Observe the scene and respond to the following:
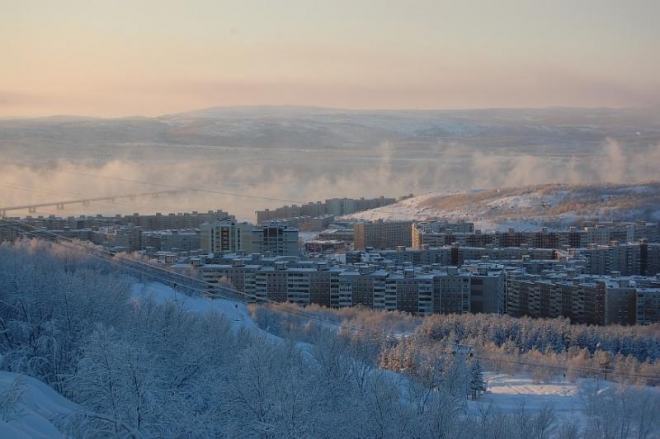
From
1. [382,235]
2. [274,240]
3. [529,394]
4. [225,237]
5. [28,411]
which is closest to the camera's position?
[28,411]

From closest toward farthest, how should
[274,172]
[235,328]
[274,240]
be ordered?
1. [235,328]
2. [274,240]
3. [274,172]

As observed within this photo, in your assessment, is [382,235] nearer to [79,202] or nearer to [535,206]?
[535,206]

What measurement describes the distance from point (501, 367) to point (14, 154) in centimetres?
1734

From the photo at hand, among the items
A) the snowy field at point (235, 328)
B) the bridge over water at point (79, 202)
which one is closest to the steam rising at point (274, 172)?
the bridge over water at point (79, 202)

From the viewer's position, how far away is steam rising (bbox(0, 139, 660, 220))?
1811 centimetres

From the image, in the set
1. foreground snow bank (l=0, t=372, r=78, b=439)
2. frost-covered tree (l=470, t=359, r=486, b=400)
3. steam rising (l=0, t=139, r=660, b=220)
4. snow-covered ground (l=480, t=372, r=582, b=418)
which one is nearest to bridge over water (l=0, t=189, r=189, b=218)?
steam rising (l=0, t=139, r=660, b=220)

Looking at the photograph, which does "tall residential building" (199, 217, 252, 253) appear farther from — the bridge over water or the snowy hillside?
the snowy hillside

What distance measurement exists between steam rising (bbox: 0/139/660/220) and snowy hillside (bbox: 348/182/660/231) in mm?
3023

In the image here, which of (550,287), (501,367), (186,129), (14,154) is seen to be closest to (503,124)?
(186,129)

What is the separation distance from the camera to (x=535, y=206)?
18.5 meters

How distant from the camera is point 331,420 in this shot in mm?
3145

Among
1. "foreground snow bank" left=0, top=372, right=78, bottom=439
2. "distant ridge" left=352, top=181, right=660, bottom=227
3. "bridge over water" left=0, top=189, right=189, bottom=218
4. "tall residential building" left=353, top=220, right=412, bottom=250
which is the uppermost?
"foreground snow bank" left=0, top=372, right=78, bottom=439

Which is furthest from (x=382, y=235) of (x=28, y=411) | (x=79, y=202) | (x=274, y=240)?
(x=28, y=411)

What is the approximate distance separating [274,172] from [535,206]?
36.2ft
